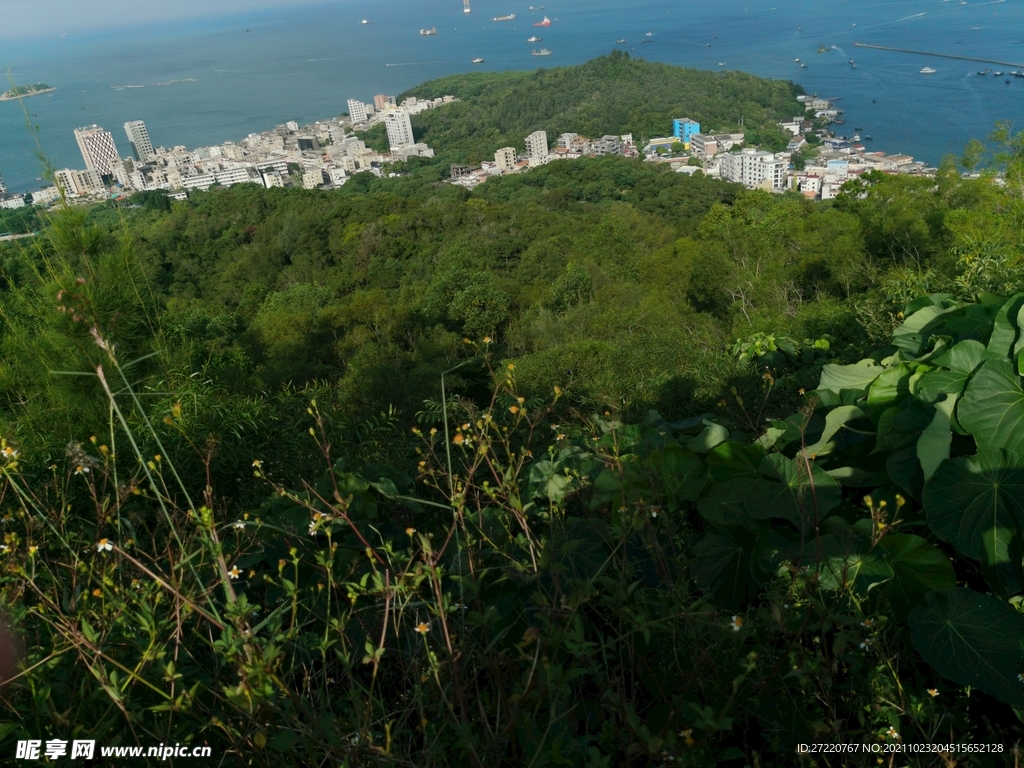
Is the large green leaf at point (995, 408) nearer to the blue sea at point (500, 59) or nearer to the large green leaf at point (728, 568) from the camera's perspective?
the large green leaf at point (728, 568)

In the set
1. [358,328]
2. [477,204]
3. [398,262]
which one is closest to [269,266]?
[398,262]

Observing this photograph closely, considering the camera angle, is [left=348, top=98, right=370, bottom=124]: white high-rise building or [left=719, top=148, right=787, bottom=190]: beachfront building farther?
[left=348, top=98, right=370, bottom=124]: white high-rise building

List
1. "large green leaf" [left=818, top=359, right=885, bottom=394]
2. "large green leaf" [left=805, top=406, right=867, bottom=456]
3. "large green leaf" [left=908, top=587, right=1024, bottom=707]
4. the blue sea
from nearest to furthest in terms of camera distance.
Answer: "large green leaf" [left=908, top=587, right=1024, bottom=707]
"large green leaf" [left=805, top=406, right=867, bottom=456]
"large green leaf" [left=818, top=359, right=885, bottom=394]
the blue sea

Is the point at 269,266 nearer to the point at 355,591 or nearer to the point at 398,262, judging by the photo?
the point at 398,262

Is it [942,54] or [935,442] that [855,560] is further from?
[942,54]

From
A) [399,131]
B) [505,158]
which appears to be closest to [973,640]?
[505,158]

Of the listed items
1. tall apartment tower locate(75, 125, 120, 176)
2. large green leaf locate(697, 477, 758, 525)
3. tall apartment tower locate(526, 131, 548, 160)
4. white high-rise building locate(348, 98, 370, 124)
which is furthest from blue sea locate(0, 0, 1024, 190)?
tall apartment tower locate(526, 131, 548, 160)

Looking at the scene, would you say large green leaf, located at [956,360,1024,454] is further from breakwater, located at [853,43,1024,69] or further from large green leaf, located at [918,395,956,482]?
breakwater, located at [853,43,1024,69]
